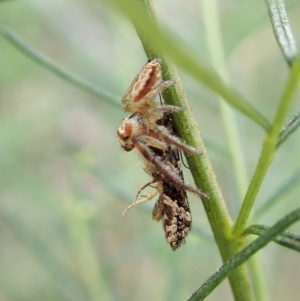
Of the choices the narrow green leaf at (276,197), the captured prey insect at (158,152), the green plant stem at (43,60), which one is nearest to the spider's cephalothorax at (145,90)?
the captured prey insect at (158,152)

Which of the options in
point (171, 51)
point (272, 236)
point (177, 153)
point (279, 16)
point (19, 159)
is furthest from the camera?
point (19, 159)

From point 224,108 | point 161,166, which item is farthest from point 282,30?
point 224,108

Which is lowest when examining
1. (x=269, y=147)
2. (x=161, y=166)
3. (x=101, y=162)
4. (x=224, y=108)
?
(x=269, y=147)

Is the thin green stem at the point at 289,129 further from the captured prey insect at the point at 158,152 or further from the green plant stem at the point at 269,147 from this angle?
the captured prey insect at the point at 158,152

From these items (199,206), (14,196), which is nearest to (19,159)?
(14,196)

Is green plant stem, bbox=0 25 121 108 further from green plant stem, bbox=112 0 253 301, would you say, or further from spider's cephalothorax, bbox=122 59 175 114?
green plant stem, bbox=112 0 253 301

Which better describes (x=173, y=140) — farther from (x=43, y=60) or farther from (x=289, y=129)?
(x=43, y=60)

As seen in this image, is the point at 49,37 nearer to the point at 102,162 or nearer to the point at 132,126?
the point at 102,162
